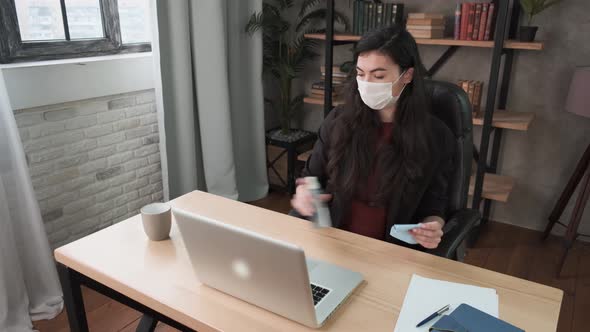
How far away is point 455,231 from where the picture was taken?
1333 mm

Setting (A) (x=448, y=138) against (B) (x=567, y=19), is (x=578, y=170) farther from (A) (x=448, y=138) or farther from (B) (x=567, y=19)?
(A) (x=448, y=138)

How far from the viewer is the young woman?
1.40 m

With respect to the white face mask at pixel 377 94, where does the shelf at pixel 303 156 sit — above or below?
below

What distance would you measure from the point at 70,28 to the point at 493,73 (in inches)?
84.5

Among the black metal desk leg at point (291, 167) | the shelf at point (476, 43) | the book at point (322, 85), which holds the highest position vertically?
the shelf at point (476, 43)

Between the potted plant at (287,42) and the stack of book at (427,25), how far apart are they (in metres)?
0.65

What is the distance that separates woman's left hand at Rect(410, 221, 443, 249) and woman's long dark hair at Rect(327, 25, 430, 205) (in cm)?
30

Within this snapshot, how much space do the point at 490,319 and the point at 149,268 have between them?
0.76m

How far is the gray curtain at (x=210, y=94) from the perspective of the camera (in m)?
2.57

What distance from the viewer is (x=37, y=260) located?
2008mm

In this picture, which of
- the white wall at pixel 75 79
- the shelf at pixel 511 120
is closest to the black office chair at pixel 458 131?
the shelf at pixel 511 120

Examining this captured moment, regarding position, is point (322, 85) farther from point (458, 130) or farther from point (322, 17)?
point (458, 130)

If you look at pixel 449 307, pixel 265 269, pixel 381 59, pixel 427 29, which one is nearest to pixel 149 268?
pixel 265 269

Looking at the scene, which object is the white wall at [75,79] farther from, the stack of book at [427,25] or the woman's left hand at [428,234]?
the woman's left hand at [428,234]
